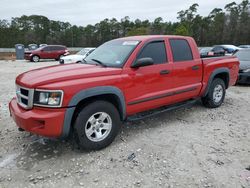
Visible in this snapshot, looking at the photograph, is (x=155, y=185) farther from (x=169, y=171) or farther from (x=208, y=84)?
(x=208, y=84)

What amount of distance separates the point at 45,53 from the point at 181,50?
21.5 m

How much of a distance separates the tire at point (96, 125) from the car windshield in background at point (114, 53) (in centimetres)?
83

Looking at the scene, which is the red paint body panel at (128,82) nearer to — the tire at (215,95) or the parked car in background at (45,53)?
the tire at (215,95)

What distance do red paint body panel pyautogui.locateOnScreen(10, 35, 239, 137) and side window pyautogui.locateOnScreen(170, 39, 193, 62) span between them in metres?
0.10

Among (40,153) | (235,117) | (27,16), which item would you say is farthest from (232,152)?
(27,16)

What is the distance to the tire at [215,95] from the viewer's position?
612 cm

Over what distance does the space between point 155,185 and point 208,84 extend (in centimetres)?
345

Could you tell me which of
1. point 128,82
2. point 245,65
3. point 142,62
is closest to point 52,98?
point 128,82

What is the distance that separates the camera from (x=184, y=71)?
5164 mm

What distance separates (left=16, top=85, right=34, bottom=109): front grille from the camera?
3.57 m

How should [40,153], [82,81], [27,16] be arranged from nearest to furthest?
[82,81], [40,153], [27,16]

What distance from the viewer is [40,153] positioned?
3947 millimetres

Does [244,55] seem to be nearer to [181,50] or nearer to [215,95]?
[215,95]

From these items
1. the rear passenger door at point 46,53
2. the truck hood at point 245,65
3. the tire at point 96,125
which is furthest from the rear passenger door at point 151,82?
the rear passenger door at point 46,53
